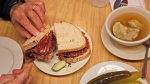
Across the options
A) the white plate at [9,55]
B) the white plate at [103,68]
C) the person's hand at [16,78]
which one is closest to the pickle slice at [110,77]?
the white plate at [103,68]

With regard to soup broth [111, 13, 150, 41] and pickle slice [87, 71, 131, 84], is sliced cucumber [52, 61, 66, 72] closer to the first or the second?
pickle slice [87, 71, 131, 84]

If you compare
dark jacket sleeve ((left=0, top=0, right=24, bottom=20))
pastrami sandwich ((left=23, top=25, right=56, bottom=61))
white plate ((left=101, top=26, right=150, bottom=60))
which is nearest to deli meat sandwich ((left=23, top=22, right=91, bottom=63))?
pastrami sandwich ((left=23, top=25, right=56, bottom=61))

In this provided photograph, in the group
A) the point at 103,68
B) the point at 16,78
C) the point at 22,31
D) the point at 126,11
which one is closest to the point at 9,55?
the point at 22,31

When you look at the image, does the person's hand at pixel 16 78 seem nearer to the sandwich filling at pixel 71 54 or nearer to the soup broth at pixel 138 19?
the sandwich filling at pixel 71 54

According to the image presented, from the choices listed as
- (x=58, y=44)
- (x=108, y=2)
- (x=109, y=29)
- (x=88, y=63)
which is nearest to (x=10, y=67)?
(x=58, y=44)

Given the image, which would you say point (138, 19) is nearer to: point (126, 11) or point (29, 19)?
point (126, 11)
